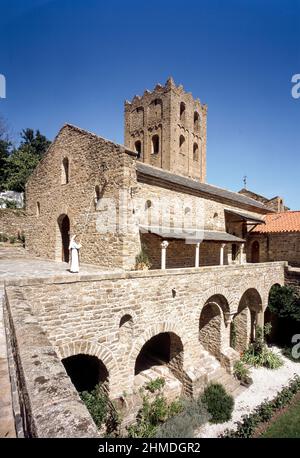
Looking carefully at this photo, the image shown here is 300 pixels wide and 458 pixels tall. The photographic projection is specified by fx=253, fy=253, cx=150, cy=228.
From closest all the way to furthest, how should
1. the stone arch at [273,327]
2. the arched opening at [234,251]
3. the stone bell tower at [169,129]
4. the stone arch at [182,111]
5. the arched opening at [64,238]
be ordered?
the arched opening at [64,238]
the stone arch at [273,327]
the arched opening at [234,251]
the stone bell tower at [169,129]
the stone arch at [182,111]

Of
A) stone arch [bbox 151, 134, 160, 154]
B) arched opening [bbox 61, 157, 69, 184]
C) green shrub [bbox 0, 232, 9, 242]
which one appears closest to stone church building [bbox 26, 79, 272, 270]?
arched opening [bbox 61, 157, 69, 184]

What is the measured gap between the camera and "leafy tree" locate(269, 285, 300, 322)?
16.1m

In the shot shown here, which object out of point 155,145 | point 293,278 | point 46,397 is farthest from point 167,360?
point 155,145

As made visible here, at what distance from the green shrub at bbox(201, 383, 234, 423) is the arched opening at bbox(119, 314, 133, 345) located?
4739 mm

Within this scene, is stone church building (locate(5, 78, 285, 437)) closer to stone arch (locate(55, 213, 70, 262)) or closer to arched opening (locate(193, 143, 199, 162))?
stone arch (locate(55, 213, 70, 262))

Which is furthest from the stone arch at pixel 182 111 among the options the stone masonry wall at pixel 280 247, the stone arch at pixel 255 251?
the stone arch at pixel 255 251

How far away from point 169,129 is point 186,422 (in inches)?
939

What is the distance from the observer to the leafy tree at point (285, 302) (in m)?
16.1

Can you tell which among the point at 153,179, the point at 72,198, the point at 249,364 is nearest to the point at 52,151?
the point at 72,198

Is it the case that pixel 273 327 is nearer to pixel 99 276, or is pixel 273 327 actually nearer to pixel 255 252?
pixel 255 252

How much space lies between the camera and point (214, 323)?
1355cm

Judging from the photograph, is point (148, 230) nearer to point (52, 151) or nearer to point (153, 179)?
point (153, 179)

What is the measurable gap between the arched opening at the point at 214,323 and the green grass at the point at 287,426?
3.61 m

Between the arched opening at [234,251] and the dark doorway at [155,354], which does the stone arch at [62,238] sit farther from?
the arched opening at [234,251]
